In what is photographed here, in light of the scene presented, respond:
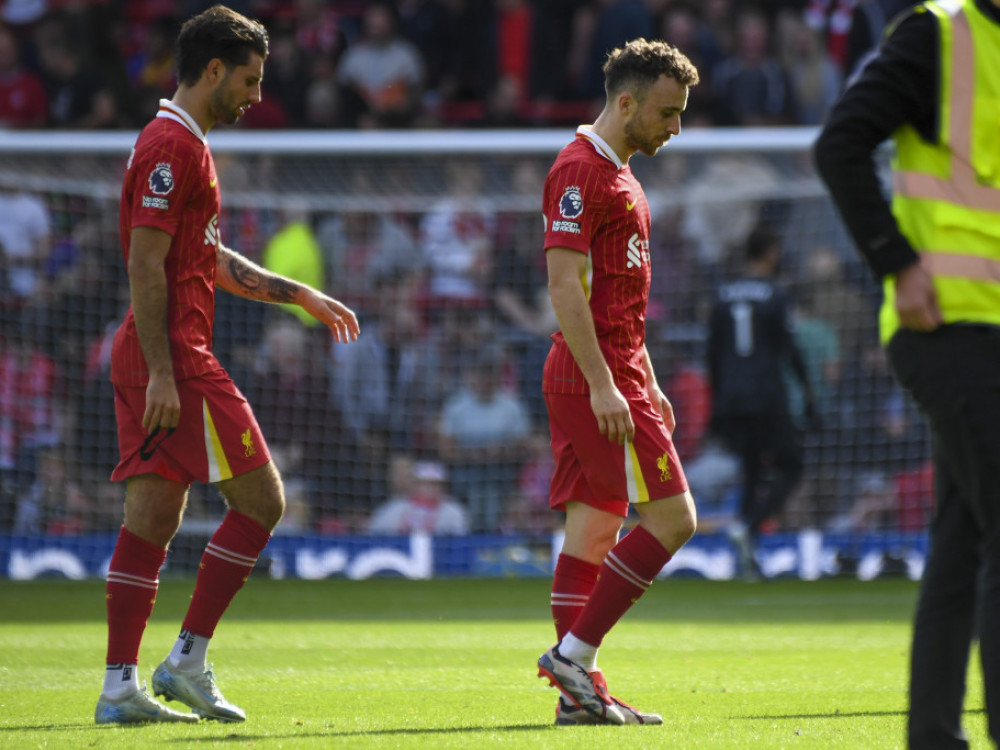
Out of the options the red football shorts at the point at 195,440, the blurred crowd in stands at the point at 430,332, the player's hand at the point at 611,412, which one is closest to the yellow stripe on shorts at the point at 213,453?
the red football shorts at the point at 195,440

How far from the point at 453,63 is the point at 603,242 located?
34.7 feet

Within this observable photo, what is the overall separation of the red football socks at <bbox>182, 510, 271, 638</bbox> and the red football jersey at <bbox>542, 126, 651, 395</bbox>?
1025mm

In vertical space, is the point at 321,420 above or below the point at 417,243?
below

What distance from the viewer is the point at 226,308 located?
39.3 ft

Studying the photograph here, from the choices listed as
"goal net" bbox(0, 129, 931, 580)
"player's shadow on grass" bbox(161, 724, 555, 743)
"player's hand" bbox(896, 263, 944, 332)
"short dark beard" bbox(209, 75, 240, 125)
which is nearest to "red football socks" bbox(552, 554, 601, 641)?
"player's shadow on grass" bbox(161, 724, 555, 743)

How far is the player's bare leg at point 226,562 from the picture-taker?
4406 mm

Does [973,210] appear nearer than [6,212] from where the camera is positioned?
Yes

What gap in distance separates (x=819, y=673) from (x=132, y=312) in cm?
288

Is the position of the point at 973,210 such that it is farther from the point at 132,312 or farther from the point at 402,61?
the point at 402,61

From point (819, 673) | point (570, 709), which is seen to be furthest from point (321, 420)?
point (570, 709)

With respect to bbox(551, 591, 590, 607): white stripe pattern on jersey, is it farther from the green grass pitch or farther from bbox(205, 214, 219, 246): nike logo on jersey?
bbox(205, 214, 219, 246): nike logo on jersey

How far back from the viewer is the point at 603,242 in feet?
14.8

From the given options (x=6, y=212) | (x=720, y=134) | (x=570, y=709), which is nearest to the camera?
(x=570, y=709)

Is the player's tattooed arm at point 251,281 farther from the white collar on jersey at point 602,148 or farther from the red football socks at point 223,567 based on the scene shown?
the white collar on jersey at point 602,148
